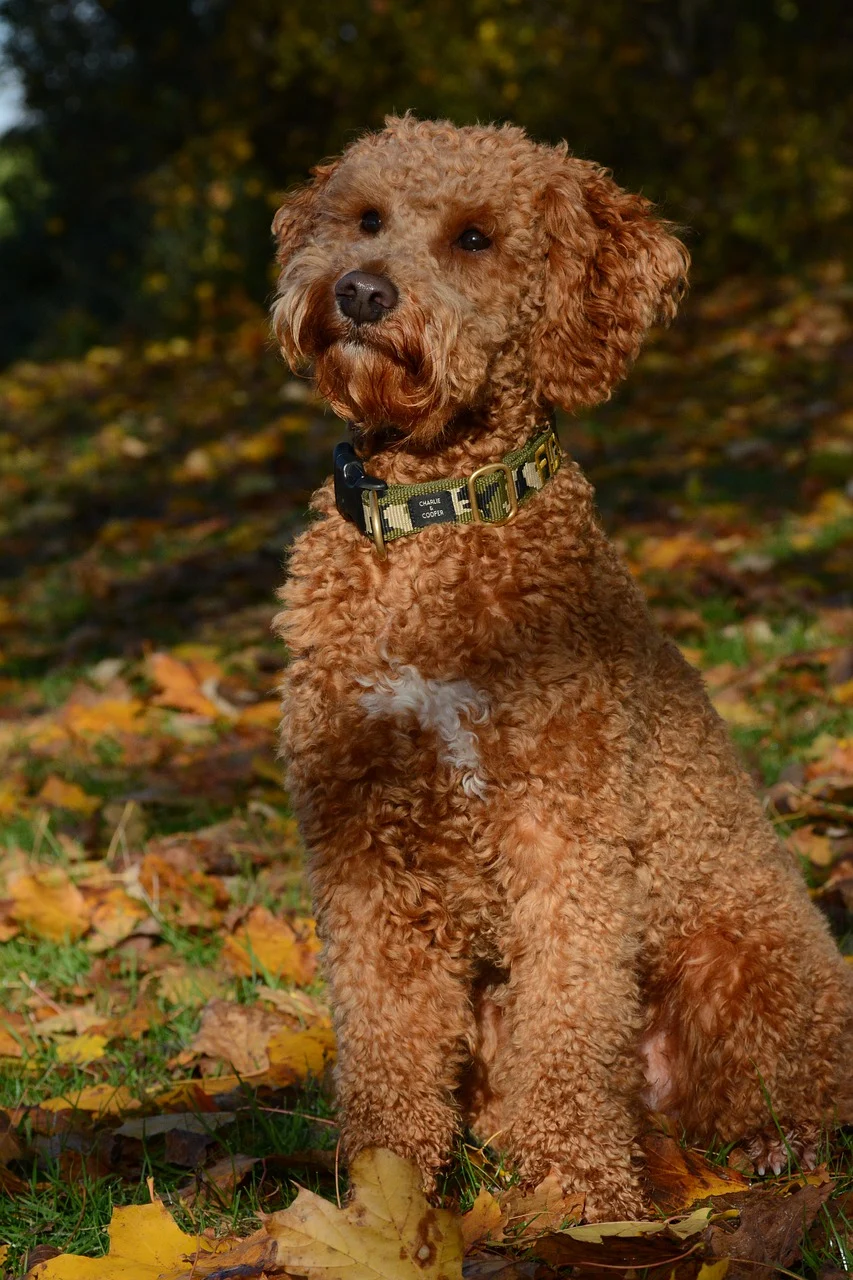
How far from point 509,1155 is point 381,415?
1392mm

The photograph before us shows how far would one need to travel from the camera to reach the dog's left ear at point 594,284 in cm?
296

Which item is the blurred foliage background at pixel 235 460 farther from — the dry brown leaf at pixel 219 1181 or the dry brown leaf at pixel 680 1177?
the dry brown leaf at pixel 680 1177

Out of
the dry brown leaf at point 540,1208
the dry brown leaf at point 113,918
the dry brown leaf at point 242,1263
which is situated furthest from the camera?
the dry brown leaf at point 113,918

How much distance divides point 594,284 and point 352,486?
63cm

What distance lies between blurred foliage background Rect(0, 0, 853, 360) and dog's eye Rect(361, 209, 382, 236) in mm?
6986

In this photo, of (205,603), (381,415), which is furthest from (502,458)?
(205,603)

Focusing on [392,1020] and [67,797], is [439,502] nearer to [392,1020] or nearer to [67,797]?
[392,1020]

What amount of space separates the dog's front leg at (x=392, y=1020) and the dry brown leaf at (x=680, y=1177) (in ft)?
1.26

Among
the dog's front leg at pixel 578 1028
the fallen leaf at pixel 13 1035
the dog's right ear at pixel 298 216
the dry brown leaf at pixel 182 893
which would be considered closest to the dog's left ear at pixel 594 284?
the dog's right ear at pixel 298 216

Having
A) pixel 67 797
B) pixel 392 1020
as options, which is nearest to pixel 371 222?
pixel 392 1020

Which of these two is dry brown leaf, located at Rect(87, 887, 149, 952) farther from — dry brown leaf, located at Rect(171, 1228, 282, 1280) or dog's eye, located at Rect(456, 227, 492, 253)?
dog's eye, located at Rect(456, 227, 492, 253)

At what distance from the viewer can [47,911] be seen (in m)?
4.00

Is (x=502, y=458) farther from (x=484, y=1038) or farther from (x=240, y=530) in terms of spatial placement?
(x=240, y=530)

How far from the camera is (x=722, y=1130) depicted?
294cm
